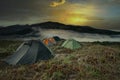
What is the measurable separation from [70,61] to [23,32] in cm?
15207

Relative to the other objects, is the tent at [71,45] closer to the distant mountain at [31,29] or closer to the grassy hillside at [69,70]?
the grassy hillside at [69,70]

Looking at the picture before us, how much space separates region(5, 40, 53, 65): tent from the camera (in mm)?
29156

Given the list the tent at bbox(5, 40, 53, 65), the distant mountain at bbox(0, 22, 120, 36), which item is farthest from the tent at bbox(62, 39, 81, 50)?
the distant mountain at bbox(0, 22, 120, 36)

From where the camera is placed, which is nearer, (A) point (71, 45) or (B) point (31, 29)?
(A) point (71, 45)

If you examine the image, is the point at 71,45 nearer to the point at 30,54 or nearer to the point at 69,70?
the point at 30,54

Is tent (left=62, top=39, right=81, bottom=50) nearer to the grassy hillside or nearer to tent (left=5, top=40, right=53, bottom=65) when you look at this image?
tent (left=5, top=40, right=53, bottom=65)

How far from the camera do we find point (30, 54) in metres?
29.7

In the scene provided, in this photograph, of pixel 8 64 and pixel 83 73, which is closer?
pixel 83 73

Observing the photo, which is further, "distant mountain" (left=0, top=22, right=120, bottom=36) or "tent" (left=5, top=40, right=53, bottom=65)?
"distant mountain" (left=0, top=22, right=120, bottom=36)

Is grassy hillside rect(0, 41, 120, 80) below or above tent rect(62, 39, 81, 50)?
above

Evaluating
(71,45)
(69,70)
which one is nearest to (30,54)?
(69,70)

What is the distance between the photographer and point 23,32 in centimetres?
17788

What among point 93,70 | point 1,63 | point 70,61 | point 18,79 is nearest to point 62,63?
point 70,61

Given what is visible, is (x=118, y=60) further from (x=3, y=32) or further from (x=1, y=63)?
(x=3, y=32)
